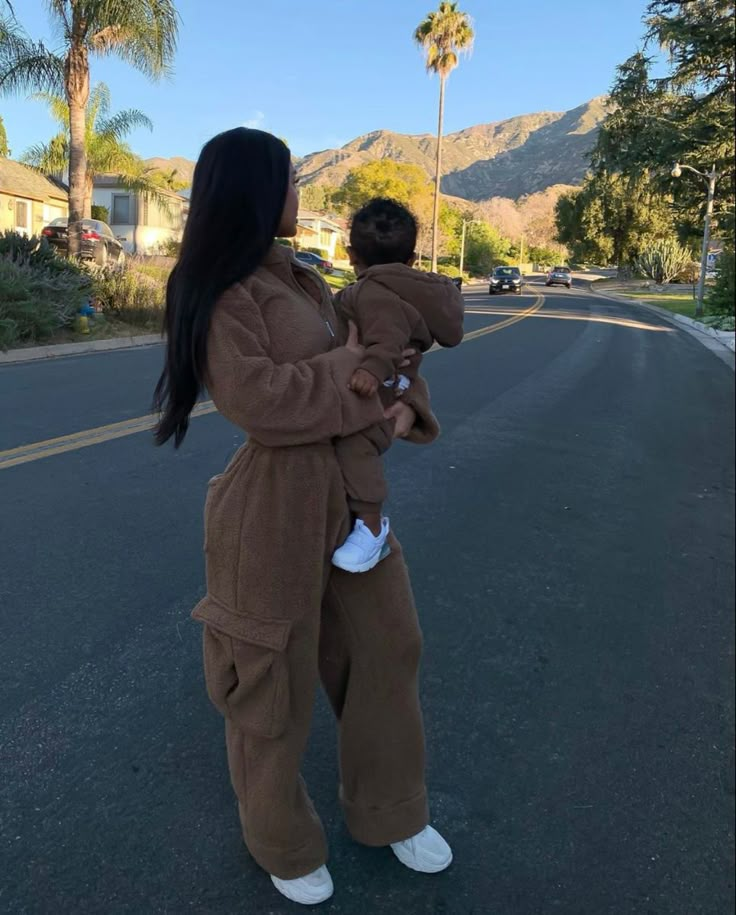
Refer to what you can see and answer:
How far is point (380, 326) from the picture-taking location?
6.14 ft

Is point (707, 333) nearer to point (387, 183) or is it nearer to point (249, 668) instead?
point (249, 668)

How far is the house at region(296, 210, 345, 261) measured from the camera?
69.3 meters

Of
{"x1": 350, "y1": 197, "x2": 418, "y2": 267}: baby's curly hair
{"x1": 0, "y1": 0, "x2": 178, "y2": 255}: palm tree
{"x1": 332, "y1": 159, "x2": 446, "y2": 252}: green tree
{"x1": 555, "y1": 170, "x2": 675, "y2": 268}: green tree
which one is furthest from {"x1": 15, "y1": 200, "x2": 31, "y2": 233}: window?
{"x1": 555, "y1": 170, "x2": 675, "y2": 268}: green tree

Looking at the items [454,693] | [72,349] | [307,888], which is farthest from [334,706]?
[72,349]

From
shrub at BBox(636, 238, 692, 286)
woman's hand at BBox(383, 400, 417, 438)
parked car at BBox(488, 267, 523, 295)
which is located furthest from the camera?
shrub at BBox(636, 238, 692, 286)

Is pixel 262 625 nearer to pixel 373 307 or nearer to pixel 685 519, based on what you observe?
pixel 373 307

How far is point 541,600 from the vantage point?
4004mm

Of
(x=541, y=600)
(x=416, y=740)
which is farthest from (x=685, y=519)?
(x=416, y=740)

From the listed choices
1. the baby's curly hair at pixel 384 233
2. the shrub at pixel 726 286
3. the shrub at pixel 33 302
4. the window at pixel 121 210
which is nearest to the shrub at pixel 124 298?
the shrub at pixel 33 302

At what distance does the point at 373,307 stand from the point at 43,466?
4.64 metres

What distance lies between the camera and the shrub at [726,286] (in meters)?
16.7

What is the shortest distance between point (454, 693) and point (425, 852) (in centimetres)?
96

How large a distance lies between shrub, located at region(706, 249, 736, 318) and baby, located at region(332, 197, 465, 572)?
15717 millimetres

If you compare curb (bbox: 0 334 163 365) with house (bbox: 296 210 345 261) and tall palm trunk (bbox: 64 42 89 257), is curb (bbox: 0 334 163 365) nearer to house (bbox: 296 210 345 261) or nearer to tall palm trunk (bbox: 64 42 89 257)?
tall palm trunk (bbox: 64 42 89 257)
